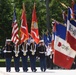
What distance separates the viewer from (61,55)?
336 inches

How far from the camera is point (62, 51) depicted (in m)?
8.54

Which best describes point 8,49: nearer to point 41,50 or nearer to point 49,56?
point 41,50

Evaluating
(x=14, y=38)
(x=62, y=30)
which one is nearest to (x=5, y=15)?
(x=14, y=38)

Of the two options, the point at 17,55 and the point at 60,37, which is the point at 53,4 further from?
the point at 60,37

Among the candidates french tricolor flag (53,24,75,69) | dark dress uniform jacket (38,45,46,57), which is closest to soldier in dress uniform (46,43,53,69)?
dark dress uniform jacket (38,45,46,57)

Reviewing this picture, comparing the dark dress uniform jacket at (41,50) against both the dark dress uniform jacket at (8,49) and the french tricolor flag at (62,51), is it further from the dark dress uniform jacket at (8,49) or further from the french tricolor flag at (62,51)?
the french tricolor flag at (62,51)

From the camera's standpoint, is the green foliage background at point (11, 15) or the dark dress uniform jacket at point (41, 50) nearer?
the dark dress uniform jacket at point (41, 50)

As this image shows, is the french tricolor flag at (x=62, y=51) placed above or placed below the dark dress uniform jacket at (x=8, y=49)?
above

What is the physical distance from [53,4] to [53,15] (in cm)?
127

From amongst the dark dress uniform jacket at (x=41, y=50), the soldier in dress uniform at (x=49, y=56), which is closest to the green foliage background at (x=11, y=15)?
the soldier in dress uniform at (x=49, y=56)

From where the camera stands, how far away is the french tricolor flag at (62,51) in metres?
8.23

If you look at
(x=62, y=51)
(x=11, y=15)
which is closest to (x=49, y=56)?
(x=11, y=15)

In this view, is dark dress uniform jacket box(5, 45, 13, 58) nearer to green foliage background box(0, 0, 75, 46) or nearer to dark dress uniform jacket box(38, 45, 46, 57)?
dark dress uniform jacket box(38, 45, 46, 57)

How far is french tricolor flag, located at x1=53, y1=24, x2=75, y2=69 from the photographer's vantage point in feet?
27.0
